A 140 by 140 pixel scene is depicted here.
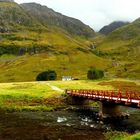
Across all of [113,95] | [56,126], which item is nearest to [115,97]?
[113,95]

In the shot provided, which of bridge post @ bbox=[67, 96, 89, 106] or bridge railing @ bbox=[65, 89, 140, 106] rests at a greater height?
bridge railing @ bbox=[65, 89, 140, 106]

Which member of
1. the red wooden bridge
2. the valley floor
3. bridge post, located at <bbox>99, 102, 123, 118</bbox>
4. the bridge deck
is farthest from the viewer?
bridge post, located at <bbox>99, 102, 123, 118</bbox>

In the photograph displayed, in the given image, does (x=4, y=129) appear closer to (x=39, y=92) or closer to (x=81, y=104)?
(x=81, y=104)

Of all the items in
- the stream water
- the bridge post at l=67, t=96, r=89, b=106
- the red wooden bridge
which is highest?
the red wooden bridge

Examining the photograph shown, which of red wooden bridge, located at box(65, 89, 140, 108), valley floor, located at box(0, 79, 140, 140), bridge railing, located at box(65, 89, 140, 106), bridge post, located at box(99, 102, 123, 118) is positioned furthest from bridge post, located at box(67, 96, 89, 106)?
bridge post, located at box(99, 102, 123, 118)

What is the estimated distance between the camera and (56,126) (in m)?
64.9

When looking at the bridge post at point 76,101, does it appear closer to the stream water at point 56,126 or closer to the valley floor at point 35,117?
A: the valley floor at point 35,117

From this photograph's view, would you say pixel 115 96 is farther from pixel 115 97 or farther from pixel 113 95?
pixel 115 97

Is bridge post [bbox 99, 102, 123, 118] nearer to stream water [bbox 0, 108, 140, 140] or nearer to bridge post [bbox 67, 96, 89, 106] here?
stream water [bbox 0, 108, 140, 140]

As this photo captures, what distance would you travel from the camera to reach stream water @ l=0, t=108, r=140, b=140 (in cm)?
5597

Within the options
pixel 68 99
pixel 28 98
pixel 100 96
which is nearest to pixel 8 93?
pixel 28 98

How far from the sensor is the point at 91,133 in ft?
191

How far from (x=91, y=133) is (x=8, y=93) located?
52428 millimetres

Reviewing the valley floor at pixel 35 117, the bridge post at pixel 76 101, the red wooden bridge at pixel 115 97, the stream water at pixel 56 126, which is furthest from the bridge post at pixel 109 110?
the bridge post at pixel 76 101
